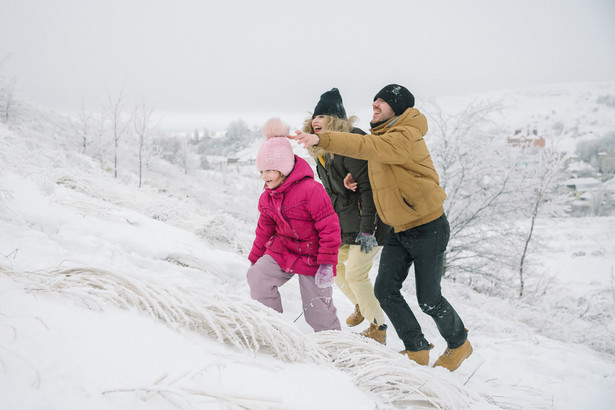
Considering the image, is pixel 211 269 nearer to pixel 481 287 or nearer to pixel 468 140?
pixel 468 140

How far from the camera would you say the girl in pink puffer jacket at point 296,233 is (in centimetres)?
252

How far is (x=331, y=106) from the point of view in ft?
10.0

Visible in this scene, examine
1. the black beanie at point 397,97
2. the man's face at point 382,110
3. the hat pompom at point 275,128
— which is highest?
the black beanie at point 397,97

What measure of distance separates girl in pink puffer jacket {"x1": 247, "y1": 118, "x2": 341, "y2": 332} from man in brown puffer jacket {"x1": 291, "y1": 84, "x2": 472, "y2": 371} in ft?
1.46

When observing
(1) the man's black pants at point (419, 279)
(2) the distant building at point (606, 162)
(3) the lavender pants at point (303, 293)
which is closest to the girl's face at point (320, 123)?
(1) the man's black pants at point (419, 279)

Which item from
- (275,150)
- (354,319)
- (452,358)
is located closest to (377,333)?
(354,319)

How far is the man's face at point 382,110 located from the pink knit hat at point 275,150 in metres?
0.73

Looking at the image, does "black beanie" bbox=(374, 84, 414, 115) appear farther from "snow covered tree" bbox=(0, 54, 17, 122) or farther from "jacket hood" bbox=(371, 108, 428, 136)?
"snow covered tree" bbox=(0, 54, 17, 122)

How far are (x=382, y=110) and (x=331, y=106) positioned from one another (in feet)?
2.15

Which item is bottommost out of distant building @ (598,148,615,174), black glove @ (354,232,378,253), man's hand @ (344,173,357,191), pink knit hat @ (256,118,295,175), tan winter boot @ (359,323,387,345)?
tan winter boot @ (359,323,387,345)

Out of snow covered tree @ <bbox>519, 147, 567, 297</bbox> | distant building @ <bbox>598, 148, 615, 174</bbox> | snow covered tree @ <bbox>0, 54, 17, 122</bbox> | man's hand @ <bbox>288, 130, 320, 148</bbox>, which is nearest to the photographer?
man's hand @ <bbox>288, 130, 320, 148</bbox>

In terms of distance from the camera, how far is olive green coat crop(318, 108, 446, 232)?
2.19m

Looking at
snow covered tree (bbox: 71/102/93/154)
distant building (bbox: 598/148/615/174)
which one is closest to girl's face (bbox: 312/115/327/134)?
snow covered tree (bbox: 71/102/93/154)

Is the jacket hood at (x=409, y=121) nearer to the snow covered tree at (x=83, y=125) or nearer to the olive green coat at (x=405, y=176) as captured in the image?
the olive green coat at (x=405, y=176)
